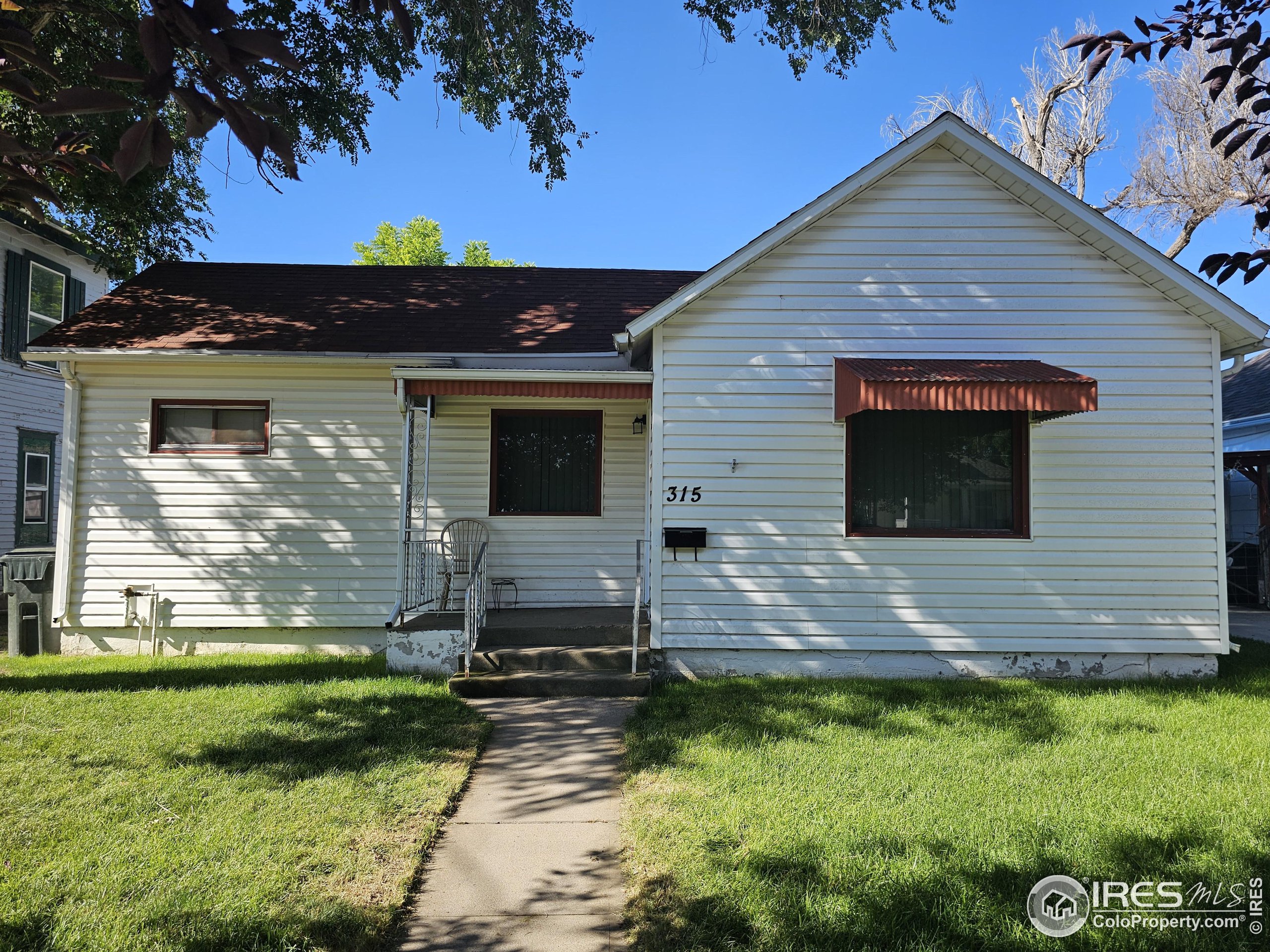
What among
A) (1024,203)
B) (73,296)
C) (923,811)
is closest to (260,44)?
(923,811)

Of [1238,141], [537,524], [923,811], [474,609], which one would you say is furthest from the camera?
[537,524]

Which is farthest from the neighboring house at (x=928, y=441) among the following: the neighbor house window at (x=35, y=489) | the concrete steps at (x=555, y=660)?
the neighbor house window at (x=35, y=489)

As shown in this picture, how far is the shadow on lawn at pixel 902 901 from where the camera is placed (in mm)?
3137

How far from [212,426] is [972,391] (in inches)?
330

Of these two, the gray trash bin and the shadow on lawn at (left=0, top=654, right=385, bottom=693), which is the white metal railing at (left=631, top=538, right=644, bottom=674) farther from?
the gray trash bin

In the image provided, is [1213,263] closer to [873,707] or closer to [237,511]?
[873,707]

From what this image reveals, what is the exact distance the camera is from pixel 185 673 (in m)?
7.86

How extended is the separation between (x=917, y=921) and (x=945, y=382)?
15.5ft

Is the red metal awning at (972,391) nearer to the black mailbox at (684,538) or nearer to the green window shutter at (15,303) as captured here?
the black mailbox at (684,538)

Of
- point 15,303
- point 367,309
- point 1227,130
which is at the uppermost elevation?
point 15,303

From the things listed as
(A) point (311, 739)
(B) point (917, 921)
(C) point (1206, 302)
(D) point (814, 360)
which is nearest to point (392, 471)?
(A) point (311, 739)

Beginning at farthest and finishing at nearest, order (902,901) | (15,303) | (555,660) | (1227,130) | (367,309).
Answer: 1. (15,303)
2. (367,309)
3. (555,660)
4. (902,901)
5. (1227,130)

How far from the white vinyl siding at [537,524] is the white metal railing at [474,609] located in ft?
1.93

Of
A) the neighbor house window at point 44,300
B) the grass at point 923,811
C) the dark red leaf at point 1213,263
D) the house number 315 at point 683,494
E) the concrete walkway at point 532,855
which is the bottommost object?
the concrete walkway at point 532,855
